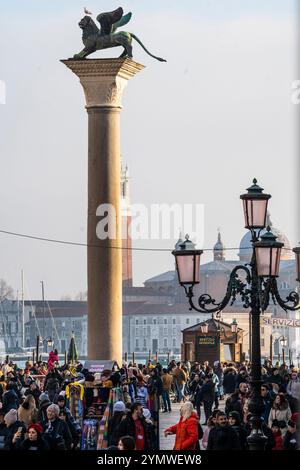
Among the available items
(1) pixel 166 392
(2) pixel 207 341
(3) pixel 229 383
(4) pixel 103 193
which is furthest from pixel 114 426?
(2) pixel 207 341

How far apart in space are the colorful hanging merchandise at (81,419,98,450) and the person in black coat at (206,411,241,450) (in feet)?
10.3

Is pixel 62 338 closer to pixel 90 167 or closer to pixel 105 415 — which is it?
pixel 90 167

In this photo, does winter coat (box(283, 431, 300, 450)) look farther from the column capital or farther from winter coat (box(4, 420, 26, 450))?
the column capital

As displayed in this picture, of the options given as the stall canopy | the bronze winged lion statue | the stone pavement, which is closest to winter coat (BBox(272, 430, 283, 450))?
the stone pavement

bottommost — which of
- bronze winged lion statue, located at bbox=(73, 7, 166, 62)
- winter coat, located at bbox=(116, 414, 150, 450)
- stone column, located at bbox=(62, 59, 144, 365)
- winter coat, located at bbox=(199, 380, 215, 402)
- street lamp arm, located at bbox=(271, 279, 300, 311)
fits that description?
winter coat, located at bbox=(116, 414, 150, 450)

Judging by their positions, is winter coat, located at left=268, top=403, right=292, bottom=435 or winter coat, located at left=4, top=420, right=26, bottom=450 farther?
winter coat, located at left=268, top=403, right=292, bottom=435

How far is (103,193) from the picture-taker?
29.1 m

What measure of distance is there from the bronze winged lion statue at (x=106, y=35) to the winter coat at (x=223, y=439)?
17763mm

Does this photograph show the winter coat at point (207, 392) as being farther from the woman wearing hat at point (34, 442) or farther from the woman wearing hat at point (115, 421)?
the woman wearing hat at point (34, 442)

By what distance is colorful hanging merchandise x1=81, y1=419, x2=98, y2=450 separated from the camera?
50.8ft

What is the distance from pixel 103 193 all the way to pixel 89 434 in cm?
1365

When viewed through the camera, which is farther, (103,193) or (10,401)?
(103,193)

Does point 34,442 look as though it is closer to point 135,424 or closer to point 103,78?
point 135,424
